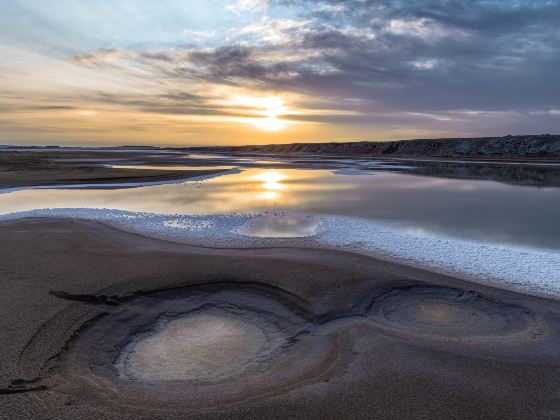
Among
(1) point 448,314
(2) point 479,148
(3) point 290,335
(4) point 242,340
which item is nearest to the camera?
(4) point 242,340

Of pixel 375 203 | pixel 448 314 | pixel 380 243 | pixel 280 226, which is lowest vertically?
pixel 448 314

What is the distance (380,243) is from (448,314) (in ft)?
16.7

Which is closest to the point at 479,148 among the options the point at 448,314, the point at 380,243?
the point at 380,243

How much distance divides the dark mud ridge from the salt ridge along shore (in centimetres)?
174

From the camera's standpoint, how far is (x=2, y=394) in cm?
513

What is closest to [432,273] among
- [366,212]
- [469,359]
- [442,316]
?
[442,316]

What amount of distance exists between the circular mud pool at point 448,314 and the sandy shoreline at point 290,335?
0.04 meters

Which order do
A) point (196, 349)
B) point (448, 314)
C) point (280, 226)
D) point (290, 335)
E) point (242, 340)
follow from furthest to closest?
point (280, 226), point (448, 314), point (290, 335), point (242, 340), point (196, 349)

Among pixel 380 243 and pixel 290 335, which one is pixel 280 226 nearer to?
pixel 380 243

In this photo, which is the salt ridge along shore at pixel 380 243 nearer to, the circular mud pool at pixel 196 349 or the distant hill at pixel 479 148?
the circular mud pool at pixel 196 349

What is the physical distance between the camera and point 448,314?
7.89 m

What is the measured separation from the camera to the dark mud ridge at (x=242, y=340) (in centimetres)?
544

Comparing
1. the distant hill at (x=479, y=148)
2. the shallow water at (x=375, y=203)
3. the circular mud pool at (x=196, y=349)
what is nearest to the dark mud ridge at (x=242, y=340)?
the circular mud pool at (x=196, y=349)

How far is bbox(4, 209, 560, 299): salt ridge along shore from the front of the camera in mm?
9977
